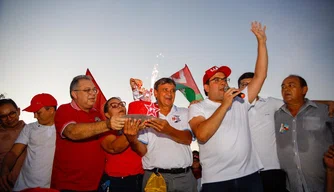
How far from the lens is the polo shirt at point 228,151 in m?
3.31

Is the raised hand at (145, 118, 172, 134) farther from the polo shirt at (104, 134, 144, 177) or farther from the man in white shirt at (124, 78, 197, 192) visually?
the polo shirt at (104, 134, 144, 177)

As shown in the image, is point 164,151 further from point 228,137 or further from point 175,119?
point 228,137

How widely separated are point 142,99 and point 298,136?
3.11m

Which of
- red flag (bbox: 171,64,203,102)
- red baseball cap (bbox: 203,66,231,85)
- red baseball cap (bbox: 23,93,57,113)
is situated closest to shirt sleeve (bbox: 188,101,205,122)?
red baseball cap (bbox: 203,66,231,85)

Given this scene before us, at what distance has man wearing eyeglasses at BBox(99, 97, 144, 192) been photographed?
4016 millimetres

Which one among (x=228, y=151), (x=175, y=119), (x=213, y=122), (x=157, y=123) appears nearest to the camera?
(x=213, y=122)

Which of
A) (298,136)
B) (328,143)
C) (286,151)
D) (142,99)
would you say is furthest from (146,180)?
(328,143)

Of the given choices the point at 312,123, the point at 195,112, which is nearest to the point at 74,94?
the point at 195,112

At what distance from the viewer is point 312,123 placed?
4395 mm

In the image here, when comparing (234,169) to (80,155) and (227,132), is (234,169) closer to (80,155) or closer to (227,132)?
(227,132)

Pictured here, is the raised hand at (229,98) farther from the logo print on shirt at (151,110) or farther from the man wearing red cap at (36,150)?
the man wearing red cap at (36,150)

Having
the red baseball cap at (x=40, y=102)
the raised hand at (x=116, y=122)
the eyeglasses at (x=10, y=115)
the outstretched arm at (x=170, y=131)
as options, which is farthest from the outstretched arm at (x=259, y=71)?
the eyeglasses at (x=10, y=115)

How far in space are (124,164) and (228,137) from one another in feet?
6.65

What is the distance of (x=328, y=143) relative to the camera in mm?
4250
